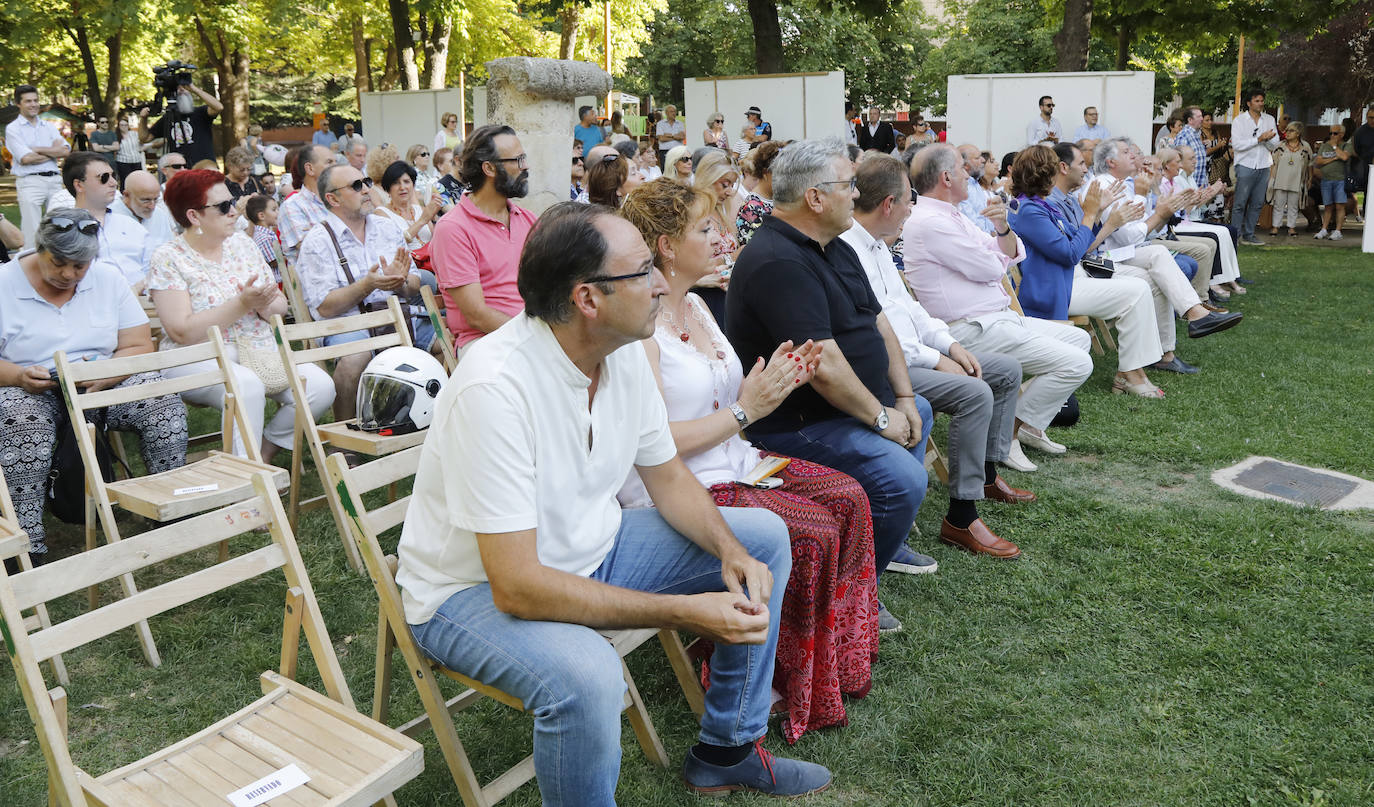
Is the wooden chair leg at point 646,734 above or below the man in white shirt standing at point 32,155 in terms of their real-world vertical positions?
below

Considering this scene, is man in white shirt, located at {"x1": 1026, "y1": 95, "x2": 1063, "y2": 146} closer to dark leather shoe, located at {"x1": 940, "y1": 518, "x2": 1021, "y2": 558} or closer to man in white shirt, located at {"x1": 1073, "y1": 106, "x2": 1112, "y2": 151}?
man in white shirt, located at {"x1": 1073, "y1": 106, "x2": 1112, "y2": 151}

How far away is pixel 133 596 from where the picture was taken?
8.25 ft

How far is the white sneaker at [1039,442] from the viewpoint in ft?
18.6

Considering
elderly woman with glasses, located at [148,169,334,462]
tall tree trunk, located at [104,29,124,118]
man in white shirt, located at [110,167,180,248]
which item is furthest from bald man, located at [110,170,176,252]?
tall tree trunk, located at [104,29,124,118]

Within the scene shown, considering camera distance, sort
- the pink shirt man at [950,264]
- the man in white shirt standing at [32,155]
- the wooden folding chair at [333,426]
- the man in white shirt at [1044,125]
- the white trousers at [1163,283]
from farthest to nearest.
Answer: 1. the man in white shirt at [1044,125]
2. the man in white shirt standing at [32,155]
3. the white trousers at [1163,283]
4. the pink shirt man at [950,264]
5. the wooden folding chair at [333,426]

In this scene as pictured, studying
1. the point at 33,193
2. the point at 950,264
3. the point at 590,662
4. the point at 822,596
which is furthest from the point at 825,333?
the point at 33,193

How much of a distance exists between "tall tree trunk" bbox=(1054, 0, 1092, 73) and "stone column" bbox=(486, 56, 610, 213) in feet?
40.3

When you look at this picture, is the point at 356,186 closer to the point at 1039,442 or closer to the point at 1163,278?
the point at 1039,442

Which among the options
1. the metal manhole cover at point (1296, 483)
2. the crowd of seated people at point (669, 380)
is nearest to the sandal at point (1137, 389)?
the crowd of seated people at point (669, 380)

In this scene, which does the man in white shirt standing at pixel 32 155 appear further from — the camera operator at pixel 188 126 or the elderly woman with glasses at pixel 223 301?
the elderly woman with glasses at pixel 223 301

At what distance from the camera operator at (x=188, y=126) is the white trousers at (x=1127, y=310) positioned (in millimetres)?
9750

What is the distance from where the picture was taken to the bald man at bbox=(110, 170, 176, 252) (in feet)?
21.1

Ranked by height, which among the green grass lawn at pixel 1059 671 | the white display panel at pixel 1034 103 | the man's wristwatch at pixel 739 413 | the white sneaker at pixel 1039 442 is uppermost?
the white display panel at pixel 1034 103

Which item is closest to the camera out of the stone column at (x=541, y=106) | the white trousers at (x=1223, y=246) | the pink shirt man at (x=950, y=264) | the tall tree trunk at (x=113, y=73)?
the pink shirt man at (x=950, y=264)
